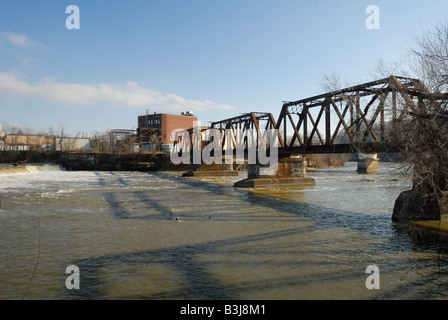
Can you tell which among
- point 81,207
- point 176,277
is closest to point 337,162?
point 81,207

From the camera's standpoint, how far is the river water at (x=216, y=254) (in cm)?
646

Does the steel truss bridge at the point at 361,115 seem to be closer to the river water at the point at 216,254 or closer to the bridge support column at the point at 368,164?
the river water at the point at 216,254

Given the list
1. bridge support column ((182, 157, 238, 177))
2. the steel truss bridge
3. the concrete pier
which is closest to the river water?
the steel truss bridge

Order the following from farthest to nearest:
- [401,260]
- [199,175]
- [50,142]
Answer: [50,142], [199,175], [401,260]

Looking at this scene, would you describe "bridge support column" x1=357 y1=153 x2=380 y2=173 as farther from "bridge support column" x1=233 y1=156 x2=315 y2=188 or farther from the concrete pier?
"bridge support column" x1=233 y1=156 x2=315 y2=188

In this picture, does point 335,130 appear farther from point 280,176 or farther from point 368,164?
point 368,164

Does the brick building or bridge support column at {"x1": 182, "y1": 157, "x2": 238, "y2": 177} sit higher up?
the brick building

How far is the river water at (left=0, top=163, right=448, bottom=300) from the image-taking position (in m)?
6.46

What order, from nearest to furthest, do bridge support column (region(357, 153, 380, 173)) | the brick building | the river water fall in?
the river water, bridge support column (region(357, 153, 380, 173)), the brick building

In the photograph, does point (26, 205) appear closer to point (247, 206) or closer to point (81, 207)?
point (81, 207)

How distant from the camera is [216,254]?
885 cm

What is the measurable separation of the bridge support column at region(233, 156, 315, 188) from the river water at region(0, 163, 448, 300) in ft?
38.0
